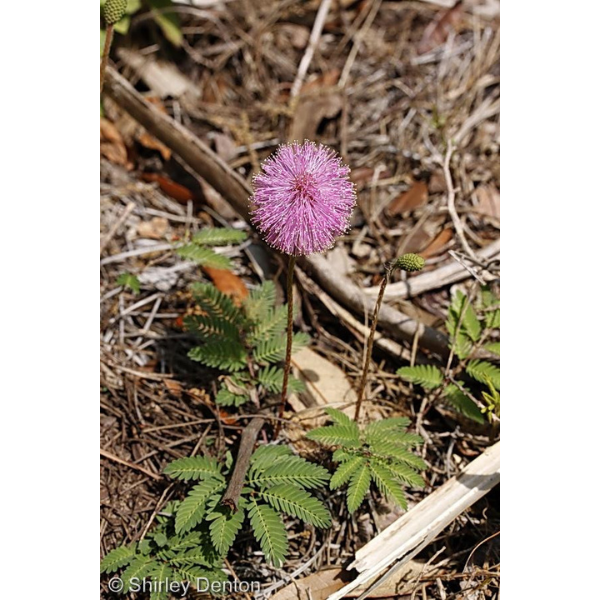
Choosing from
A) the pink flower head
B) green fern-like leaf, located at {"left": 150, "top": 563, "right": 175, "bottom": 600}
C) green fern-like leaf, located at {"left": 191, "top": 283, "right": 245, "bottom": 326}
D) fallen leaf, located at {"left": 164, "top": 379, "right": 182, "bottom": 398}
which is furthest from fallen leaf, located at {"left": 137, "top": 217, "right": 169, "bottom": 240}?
green fern-like leaf, located at {"left": 150, "top": 563, "right": 175, "bottom": 600}

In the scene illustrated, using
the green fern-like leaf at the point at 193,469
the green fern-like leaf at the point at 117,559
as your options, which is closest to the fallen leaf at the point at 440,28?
the green fern-like leaf at the point at 193,469

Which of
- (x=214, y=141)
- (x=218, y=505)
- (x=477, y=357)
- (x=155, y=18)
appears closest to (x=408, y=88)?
(x=214, y=141)

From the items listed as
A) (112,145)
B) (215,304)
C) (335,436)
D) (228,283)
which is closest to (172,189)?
(112,145)

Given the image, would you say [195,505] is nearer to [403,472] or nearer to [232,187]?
[403,472]

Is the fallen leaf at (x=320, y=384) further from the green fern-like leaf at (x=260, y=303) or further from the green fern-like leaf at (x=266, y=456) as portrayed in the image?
the green fern-like leaf at (x=266, y=456)

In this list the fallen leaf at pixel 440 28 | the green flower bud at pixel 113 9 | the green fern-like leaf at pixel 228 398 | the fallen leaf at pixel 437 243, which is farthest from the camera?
the fallen leaf at pixel 440 28

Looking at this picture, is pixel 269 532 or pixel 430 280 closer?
pixel 269 532
